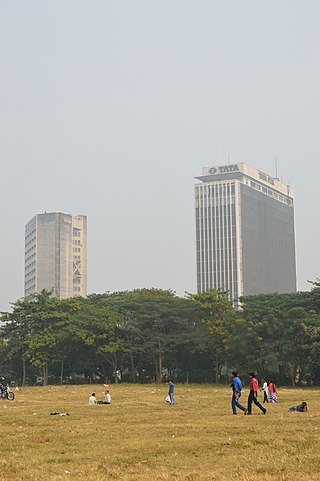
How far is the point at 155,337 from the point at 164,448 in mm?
70398

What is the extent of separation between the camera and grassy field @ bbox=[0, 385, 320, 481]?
1703cm

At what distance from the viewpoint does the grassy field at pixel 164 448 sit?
17031 millimetres

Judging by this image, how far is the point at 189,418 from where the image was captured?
3075 centimetres

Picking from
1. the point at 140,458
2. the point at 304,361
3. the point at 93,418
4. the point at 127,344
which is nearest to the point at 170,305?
the point at 127,344

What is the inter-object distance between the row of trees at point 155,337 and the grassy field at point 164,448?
4333cm

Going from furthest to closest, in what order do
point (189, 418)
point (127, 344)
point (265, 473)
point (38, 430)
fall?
point (127, 344) → point (189, 418) → point (38, 430) → point (265, 473)

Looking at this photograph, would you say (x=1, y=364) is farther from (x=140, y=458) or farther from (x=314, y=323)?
(x=140, y=458)

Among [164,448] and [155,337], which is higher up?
[155,337]

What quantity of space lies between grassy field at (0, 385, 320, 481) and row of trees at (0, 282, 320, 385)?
43.3 metres

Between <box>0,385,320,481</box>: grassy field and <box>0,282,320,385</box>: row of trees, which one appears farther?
<box>0,282,320,385</box>: row of trees

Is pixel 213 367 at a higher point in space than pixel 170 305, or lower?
lower

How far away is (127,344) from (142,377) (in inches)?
359

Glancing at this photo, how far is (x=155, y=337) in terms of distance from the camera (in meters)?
91.2

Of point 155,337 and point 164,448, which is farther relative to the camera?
point 155,337
